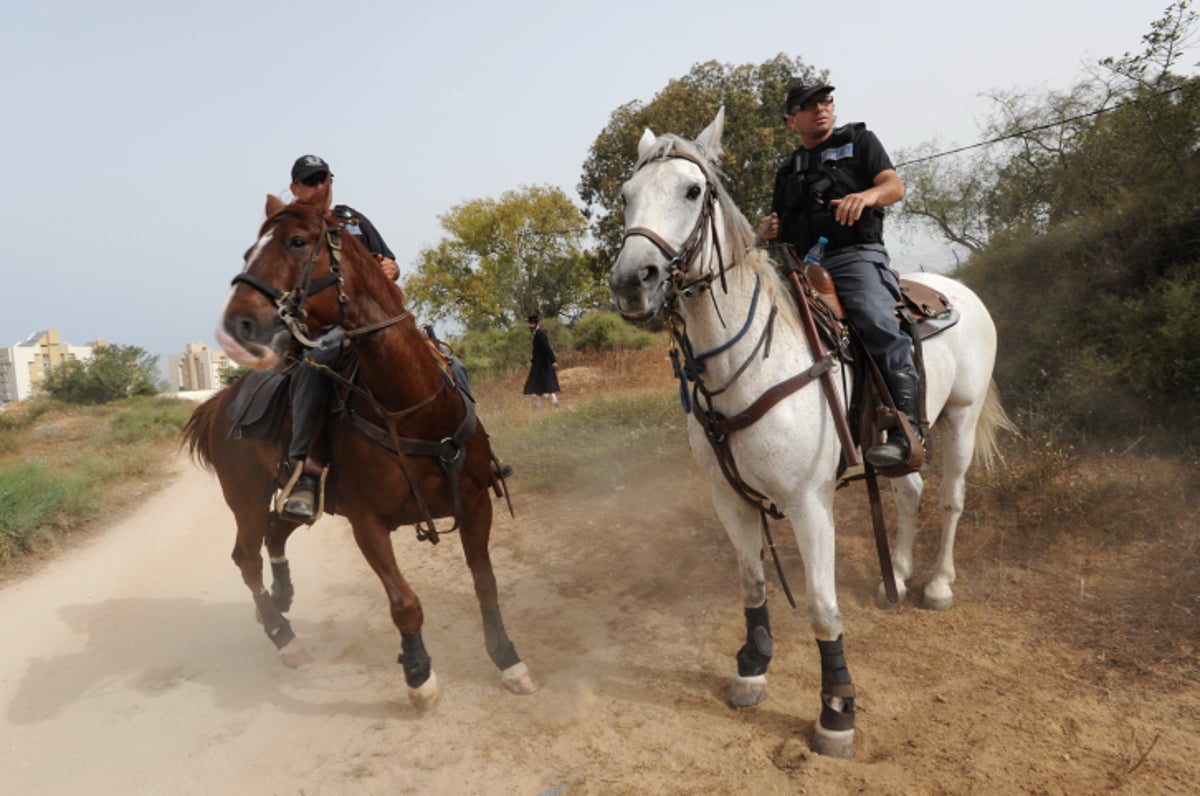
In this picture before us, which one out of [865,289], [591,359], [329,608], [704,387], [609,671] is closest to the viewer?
[704,387]

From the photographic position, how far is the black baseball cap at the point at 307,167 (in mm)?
3814

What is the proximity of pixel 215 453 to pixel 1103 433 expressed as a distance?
763cm

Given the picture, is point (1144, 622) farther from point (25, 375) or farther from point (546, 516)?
point (25, 375)

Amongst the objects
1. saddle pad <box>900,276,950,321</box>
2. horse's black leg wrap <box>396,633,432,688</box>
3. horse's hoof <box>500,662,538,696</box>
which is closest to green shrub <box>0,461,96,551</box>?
horse's black leg wrap <box>396,633,432,688</box>

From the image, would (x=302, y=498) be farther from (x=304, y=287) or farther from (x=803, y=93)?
(x=803, y=93)

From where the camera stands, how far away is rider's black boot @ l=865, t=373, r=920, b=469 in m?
3.35

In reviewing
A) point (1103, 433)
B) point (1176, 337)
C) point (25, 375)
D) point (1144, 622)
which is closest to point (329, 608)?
point (1144, 622)

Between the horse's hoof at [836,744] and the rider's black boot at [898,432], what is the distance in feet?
4.19

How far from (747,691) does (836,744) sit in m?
0.55

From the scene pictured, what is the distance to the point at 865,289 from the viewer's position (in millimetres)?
3516

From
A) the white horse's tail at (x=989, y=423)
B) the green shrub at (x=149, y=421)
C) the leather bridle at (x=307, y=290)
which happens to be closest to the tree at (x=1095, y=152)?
the white horse's tail at (x=989, y=423)

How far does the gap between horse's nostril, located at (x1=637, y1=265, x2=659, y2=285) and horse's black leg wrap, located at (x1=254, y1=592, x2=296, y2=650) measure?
3.86 m

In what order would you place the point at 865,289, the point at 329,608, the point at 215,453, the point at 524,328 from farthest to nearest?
1. the point at 524,328
2. the point at 329,608
3. the point at 215,453
4. the point at 865,289

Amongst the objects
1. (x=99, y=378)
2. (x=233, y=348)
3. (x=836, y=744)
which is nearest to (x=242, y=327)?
(x=233, y=348)
